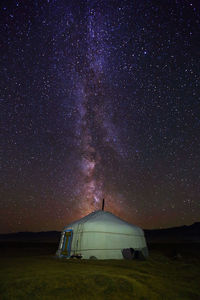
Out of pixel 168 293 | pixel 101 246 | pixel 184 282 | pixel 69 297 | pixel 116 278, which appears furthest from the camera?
pixel 101 246

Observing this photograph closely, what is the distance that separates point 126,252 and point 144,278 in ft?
16.5

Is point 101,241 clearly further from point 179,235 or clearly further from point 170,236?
point 179,235

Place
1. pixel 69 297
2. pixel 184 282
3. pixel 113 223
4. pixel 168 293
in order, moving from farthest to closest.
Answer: pixel 113 223
pixel 184 282
pixel 168 293
pixel 69 297

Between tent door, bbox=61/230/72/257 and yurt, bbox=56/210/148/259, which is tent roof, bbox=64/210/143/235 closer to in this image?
yurt, bbox=56/210/148/259

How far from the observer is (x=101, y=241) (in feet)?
34.7

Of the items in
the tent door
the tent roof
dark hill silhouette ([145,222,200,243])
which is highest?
dark hill silhouette ([145,222,200,243])

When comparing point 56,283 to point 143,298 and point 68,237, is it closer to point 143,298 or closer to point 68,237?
point 143,298

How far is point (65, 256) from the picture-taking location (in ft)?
36.2

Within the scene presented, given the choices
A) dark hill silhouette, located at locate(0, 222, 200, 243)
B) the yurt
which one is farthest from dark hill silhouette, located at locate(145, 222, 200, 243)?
the yurt

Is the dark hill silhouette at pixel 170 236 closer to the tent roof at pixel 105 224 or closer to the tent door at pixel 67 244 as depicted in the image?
the tent roof at pixel 105 224

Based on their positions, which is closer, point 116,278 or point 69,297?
point 69,297

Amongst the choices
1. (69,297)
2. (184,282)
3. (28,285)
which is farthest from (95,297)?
(184,282)

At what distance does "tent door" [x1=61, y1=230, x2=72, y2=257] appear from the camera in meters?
11.1

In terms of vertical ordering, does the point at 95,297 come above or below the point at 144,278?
below
